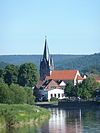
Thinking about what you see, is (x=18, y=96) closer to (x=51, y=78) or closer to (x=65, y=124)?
(x=65, y=124)

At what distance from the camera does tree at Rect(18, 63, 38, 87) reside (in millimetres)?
116500

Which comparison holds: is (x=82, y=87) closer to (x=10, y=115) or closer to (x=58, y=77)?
(x=58, y=77)

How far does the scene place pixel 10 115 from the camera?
5972cm

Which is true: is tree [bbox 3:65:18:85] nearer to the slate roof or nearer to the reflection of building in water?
the slate roof

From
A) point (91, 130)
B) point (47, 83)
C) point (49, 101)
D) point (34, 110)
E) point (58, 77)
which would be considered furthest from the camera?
point (58, 77)

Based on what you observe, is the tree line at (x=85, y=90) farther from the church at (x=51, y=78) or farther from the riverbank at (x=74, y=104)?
the church at (x=51, y=78)

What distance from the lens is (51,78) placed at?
12988 cm

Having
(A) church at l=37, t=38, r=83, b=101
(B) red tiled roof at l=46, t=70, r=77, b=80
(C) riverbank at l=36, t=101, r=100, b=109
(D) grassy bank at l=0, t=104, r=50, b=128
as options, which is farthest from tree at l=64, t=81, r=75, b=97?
(D) grassy bank at l=0, t=104, r=50, b=128

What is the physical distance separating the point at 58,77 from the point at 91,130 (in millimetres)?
77243

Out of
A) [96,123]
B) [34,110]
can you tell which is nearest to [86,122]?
[96,123]

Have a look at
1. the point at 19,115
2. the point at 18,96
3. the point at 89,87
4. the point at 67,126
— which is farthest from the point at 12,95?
the point at 89,87

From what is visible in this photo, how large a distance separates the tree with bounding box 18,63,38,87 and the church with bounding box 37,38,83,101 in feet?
7.66

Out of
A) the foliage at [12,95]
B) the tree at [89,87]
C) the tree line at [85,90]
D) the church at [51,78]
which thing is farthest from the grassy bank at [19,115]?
the church at [51,78]

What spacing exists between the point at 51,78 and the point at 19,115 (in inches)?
2698
